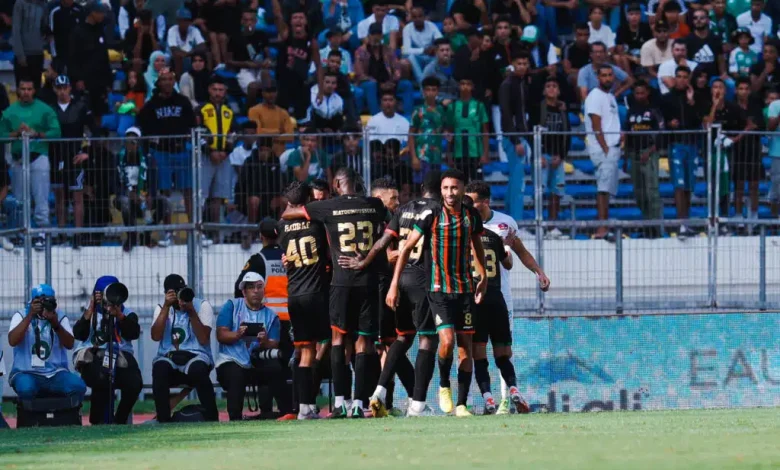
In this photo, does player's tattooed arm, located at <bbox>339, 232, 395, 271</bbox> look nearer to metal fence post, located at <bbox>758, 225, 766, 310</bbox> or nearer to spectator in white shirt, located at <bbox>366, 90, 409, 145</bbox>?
spectator in white shirt, located at <bbox>366, 90, 409, 145</bbox>

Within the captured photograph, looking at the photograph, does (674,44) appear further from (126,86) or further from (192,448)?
(192,448)

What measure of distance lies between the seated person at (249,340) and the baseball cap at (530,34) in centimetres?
981

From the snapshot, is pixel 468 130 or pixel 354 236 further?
pixel 468 130

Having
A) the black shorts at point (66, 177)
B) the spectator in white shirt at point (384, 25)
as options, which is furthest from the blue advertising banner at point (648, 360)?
the spectator in white shirt at point (384, 25)

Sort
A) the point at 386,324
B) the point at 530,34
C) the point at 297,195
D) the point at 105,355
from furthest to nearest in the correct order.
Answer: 1. the point at 530,34
2. the point at 105,355
3. the point at 386,324
4. the point at 297,195

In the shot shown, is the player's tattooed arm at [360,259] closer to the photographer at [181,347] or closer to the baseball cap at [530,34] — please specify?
the photographer at [181,347]

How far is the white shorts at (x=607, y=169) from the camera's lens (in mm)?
18578

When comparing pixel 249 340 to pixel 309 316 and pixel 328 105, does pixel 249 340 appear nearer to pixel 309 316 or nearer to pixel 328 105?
pixel 309 316

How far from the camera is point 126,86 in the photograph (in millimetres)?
23000

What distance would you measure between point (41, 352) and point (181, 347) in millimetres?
1346

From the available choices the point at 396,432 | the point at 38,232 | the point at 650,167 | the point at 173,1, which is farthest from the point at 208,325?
the point at 173,1

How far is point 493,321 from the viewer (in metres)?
14.3

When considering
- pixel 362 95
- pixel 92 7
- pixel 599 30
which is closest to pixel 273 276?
pixel 362 95

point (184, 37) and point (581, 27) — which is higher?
point (581, 27)
